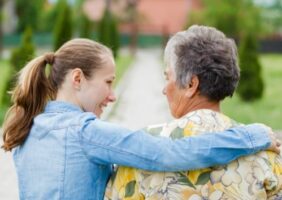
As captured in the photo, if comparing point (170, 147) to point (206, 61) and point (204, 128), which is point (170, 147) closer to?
point (204, 128)

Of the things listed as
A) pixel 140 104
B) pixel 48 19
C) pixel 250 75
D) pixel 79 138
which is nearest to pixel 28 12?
pixel 48 19

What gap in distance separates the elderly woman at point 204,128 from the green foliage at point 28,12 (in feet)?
187

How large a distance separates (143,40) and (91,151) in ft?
179

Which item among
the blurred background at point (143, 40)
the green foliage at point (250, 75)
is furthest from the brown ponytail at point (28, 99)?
the green foliage at point (250, 75)

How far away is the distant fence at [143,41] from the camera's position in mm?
55406

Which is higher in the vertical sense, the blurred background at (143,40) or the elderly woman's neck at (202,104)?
the elderly woman's neck at (202,104)

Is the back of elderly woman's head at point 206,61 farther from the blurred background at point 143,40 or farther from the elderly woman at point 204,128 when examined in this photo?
the blurred background at point 143,40

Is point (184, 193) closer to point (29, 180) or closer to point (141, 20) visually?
point (29, 180)

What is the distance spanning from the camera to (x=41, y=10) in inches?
2371

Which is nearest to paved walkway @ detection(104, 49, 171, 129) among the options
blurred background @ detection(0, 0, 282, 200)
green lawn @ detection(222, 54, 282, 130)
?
blurred background @ detection(0, 0, 282, 200)

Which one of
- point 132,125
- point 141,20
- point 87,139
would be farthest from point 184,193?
point 141,20

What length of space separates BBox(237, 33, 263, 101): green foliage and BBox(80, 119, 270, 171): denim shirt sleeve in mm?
14145

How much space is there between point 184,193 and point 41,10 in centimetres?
5864

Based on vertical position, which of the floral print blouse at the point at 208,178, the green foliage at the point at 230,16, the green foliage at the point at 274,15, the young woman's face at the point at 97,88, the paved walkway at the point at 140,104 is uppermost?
the young woman's face at the point at 97,88
